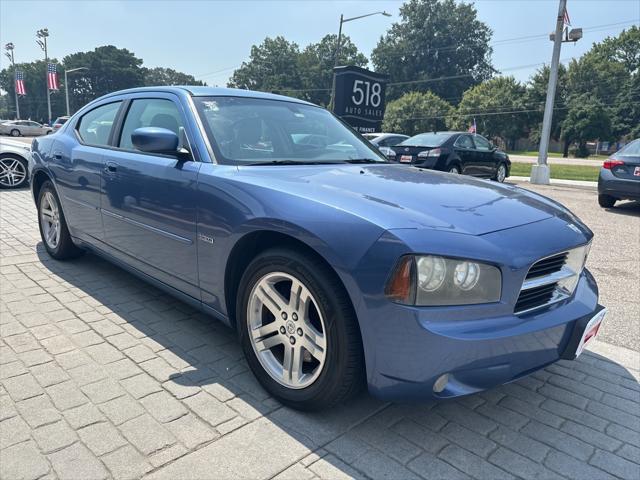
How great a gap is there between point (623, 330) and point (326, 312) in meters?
2.80

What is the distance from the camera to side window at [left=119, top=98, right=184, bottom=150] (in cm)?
312

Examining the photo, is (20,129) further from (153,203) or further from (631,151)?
(153,203)

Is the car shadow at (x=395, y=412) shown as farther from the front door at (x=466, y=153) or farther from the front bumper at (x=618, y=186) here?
the front door at (x=466, y=153)

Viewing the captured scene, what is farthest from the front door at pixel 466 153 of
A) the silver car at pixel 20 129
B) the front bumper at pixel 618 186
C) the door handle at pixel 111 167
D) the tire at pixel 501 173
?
the silver car at pixel 20 129

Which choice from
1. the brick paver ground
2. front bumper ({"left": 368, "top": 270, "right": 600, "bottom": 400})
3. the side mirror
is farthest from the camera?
the side mirror

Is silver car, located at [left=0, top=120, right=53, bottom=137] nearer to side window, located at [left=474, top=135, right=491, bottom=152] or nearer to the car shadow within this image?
side window, located at [left=474, top=135, right=491, bottom=152]

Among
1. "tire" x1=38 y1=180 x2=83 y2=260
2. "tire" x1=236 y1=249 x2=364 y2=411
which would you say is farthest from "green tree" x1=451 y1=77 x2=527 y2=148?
"tire" x1=236 y1=249 x2=364 y2=411

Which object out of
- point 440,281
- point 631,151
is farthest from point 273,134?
point 631,151

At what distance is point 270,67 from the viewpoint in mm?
91250

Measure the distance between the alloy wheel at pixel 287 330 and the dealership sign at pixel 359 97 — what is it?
931cm

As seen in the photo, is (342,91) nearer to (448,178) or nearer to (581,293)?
(448,178)

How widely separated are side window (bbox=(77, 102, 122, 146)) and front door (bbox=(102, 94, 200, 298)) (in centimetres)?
26

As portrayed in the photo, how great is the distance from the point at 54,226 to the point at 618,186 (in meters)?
9.16

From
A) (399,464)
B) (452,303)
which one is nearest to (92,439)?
(399,464)
